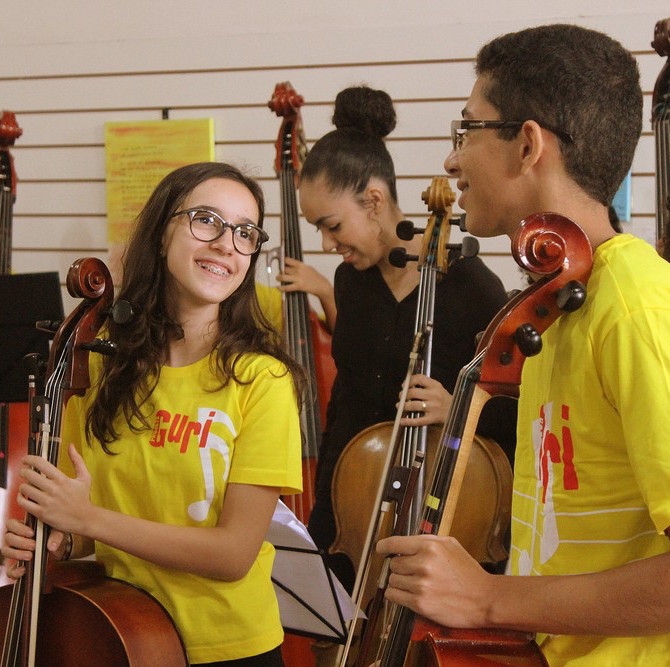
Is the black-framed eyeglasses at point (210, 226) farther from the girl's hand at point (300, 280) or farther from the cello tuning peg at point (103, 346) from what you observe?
the girl's hand at point (300, 280)

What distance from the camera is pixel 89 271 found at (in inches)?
60.4

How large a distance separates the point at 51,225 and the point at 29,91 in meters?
0.53

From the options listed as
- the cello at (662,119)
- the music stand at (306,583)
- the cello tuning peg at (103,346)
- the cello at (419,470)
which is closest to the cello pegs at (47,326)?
the cello tuning peg at (103,346)

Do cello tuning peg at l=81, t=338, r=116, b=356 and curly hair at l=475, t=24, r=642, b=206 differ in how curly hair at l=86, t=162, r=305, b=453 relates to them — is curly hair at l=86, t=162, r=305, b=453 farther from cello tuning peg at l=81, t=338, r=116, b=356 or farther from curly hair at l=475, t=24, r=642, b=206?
curly hair at l=475, t=24, r=642, b=206

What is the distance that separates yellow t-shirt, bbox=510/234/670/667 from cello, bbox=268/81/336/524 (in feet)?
4.64

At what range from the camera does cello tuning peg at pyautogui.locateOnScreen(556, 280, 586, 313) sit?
3.26 feet

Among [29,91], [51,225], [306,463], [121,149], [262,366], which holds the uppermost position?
[29,91]

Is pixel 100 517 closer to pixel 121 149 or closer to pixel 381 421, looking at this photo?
pixel 381 421

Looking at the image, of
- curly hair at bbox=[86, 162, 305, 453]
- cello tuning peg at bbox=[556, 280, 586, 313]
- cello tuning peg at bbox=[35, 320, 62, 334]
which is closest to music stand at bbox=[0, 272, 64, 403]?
curly hair at bbox=[86, 162, 305, 453]

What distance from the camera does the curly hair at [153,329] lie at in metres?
1.60

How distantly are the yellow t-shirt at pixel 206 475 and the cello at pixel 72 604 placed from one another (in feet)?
0.18

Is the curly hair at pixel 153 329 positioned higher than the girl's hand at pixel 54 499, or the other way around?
the curly hair at pixel 153 329

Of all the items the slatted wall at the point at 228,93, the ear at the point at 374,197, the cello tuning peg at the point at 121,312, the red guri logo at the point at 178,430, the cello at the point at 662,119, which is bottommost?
the red guri logo at the point at 178,430

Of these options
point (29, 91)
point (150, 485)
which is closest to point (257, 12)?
point (29, 91)
